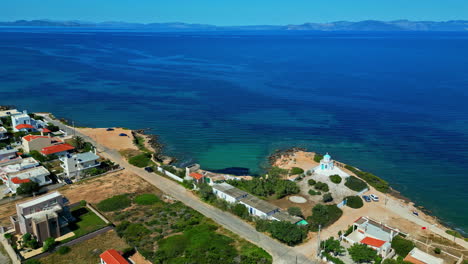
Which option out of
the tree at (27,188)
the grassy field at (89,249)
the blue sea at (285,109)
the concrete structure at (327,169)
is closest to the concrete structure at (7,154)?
the tree at (27,188)

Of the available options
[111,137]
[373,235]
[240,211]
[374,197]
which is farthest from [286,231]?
[111,137]

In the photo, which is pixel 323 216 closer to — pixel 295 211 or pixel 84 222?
pixel 295 211

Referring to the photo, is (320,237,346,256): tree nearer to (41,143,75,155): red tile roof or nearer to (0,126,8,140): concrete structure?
(41,143,75,155): red tile roof

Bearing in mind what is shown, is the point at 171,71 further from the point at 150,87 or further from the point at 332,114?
the point at 332,114

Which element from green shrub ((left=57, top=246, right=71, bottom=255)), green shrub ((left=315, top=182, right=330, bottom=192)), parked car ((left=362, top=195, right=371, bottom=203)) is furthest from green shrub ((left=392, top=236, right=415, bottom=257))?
green shrub ((left=57, top=246, right=71, bottom=255))

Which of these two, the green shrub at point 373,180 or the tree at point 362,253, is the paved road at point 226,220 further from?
the green shrub at point 373,180

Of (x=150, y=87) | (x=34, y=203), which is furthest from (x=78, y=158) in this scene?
(x=150, y=87)
